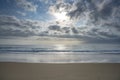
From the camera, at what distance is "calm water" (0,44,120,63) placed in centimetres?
231

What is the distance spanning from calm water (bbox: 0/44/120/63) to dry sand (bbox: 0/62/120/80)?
57 millimetres

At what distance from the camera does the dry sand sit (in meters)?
2.29

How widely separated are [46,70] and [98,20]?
83cm

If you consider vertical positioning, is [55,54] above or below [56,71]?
above

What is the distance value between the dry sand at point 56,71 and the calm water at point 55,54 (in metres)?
0.06

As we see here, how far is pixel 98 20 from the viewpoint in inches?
93.4

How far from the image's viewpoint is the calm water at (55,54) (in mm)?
2309

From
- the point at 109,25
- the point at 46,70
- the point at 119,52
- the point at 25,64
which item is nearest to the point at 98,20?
the point at 109,25

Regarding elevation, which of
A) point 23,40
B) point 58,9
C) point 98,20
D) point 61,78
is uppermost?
point 58,9

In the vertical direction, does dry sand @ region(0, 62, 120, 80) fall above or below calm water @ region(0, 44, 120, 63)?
below

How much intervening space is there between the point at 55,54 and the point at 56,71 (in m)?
0.19

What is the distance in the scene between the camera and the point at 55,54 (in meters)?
2.31

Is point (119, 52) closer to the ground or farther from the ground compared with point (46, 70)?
farther from the ground

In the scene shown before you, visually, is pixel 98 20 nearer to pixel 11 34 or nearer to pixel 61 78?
pixel 61 78
